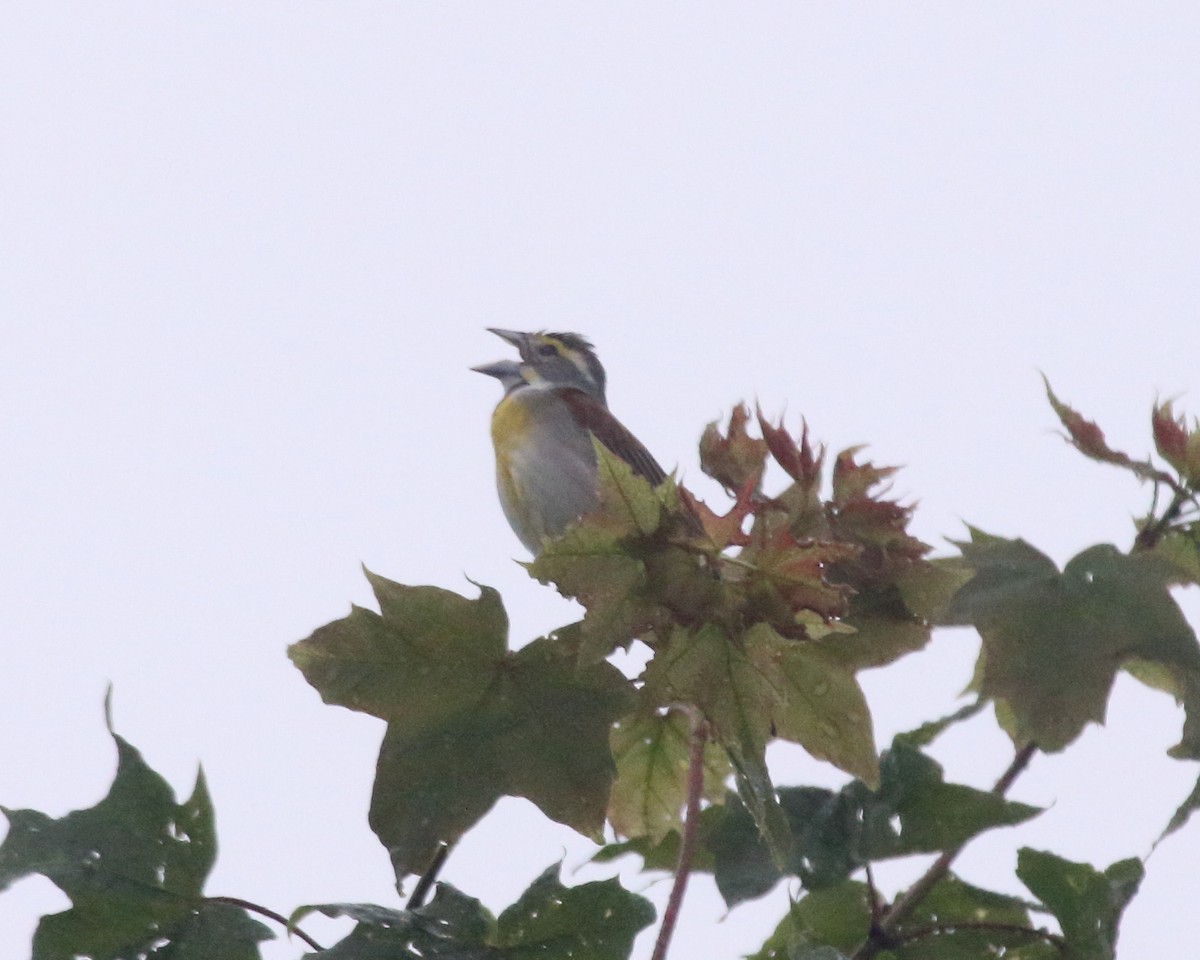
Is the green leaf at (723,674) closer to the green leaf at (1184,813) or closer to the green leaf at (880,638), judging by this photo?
the green leaf at (880,638)

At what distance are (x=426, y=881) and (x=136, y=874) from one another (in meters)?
0.40

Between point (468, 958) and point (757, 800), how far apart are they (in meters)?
0.48

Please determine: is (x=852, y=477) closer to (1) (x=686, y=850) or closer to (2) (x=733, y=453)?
(2) (x=733, y=453)

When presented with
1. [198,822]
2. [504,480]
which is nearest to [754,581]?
[198,822]

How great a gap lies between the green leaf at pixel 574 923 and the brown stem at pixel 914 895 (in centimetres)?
33

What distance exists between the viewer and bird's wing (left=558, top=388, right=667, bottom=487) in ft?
20.2

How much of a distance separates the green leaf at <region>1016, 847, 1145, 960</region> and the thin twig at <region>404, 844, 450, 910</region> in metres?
0.84

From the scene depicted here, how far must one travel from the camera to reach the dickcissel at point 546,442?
561 cm

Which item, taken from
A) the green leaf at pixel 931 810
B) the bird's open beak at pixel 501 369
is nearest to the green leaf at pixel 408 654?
the green leaf at pixel 931 810

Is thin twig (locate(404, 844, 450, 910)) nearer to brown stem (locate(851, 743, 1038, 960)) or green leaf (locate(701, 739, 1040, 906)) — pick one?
green leaf (locate(701, 739, 1040, 906))

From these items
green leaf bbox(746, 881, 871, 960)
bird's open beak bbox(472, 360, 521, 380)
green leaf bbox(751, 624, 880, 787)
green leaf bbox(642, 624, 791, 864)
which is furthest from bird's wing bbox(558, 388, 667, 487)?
green leaf bbox(642, 624, 791, 864)

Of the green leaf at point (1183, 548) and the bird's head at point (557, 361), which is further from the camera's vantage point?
the bird's head at point (557, 361)

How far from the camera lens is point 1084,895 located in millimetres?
2191

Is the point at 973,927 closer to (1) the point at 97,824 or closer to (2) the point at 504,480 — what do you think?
(1) the point at 97,824
